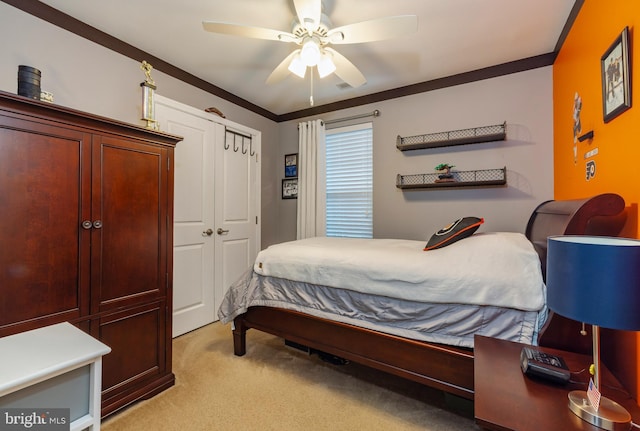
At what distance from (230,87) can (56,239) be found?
2421mm

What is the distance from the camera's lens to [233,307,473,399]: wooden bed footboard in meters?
1.46

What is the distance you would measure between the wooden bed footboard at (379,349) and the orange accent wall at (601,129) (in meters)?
0.58

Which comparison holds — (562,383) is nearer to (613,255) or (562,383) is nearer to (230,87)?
(613,255)

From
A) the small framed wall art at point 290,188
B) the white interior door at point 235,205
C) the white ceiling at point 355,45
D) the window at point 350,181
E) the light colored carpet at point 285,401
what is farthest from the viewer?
the small framed wall art at point 290,188

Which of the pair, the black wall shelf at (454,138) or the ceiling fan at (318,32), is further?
the black wall shelf at (454,138)

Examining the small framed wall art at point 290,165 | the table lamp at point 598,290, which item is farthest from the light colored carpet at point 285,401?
the small framed wall art at point 290,165

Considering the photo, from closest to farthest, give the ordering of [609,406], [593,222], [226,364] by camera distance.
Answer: [609,406], [593,222], [226,364]

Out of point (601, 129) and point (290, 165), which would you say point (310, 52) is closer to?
point (601, 129)

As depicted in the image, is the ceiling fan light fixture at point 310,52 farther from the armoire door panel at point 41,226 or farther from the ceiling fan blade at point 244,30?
the armoire door panel at point 41,226

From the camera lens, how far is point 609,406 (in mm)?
841

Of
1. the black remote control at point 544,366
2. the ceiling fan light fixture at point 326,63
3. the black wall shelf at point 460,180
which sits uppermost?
the ceiling fan light fixture at point 326,63

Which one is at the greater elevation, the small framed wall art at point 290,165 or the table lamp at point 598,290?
the small framed wall art at point 290,165

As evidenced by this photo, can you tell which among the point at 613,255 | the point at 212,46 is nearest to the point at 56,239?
the point at 212,46

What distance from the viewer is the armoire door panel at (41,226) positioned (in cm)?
128
